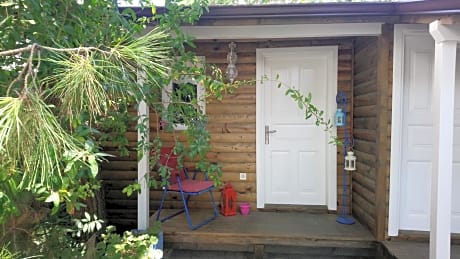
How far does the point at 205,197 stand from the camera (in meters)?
3.95

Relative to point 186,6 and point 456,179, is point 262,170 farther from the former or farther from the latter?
point 186,6

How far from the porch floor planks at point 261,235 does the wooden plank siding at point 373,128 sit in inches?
9.0

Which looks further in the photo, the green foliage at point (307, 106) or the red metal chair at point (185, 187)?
the red metal chair at point (185, 187)

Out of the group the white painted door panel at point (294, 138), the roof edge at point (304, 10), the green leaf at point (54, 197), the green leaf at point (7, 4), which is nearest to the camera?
the green leaf at point (54, 197)

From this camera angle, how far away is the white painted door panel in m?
3.81

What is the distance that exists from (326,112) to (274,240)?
1.56m

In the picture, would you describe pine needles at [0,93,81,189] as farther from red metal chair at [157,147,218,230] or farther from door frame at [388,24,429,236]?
door frame at [388,24,429,236]

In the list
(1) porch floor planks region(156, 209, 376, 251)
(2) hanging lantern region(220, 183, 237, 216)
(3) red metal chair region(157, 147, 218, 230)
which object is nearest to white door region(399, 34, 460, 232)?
(1) porch floor planks region(156, 209, 376, 251)

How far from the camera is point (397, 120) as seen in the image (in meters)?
2.87

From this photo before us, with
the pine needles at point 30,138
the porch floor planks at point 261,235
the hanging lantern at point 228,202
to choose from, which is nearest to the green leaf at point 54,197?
the pine needles at point 30,138

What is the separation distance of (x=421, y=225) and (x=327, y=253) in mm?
857

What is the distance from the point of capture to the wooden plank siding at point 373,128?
288 cm

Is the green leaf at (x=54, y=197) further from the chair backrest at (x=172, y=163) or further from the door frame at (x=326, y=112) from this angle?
the door frame at (x=326, y=112)

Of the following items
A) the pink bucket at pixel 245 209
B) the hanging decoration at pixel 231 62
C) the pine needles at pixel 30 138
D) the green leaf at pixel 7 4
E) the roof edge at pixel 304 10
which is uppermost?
the roof edge at pixel 304 10
